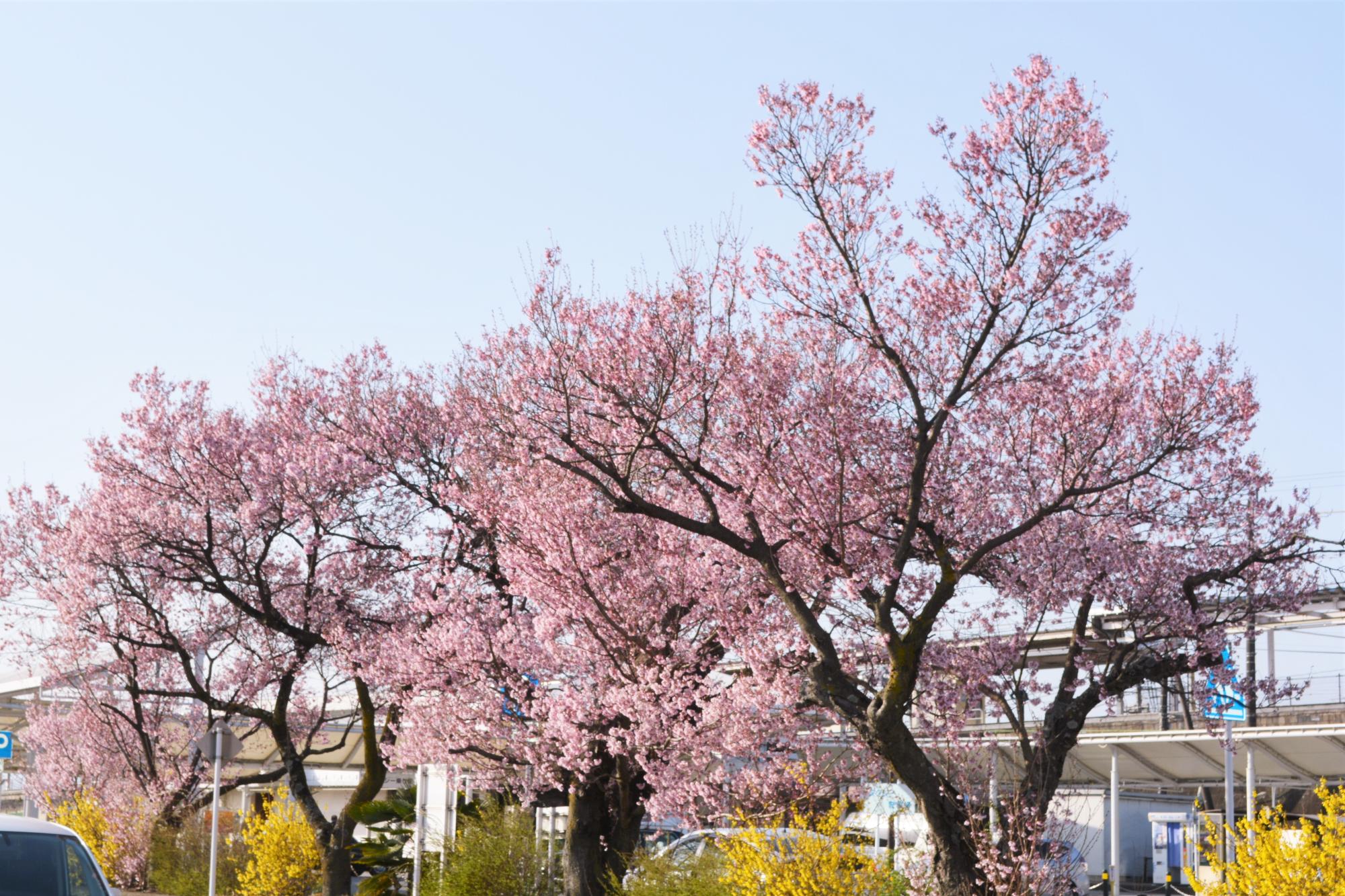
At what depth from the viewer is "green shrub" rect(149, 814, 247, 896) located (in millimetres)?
26969

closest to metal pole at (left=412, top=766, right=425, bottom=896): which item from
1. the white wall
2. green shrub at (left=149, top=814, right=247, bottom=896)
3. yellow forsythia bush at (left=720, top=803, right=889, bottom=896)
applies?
green shrub at (left=149, top=814, right=247, bottom=896)

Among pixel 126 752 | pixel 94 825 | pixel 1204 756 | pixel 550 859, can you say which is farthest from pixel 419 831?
pixel 1204 756

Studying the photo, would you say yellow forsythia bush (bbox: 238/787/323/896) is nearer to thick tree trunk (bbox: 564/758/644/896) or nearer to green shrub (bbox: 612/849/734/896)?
thick tree trunk (bbox: 564/758/644/896)

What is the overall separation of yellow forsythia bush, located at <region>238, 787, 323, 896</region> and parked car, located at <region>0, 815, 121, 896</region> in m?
15.6

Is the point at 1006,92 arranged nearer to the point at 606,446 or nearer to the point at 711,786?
the point at 606,446

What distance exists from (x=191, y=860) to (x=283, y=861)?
3.77 m

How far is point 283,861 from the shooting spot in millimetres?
25062

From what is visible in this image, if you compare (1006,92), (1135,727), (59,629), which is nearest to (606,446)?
(1006,92)

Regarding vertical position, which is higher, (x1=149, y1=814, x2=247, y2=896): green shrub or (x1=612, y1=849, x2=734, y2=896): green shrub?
(x1=612, y1=849, x2=734, y2=896): green shrub

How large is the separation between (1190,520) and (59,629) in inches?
853

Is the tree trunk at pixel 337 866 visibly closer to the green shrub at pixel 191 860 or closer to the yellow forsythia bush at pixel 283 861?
the yellow forsythia bush at pixel 283 861

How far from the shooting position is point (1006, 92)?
1398 cm

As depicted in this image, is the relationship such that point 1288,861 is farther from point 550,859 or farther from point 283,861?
point 283,861

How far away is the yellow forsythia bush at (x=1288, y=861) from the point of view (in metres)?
13.0
